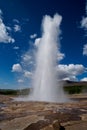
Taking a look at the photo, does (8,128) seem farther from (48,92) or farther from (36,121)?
(48,92)

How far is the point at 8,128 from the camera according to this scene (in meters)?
13.8

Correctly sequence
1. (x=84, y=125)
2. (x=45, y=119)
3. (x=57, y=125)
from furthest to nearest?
(x=45, y=119) < (x=84, y=125) < (x=57, y=125)

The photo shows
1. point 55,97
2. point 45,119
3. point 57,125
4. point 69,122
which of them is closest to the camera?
point 57,125

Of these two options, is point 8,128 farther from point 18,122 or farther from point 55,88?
point 55,88

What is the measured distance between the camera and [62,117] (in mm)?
16156

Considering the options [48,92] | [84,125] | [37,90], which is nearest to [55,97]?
[48,92]

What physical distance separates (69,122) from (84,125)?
124cm

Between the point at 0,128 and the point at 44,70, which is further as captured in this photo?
the point at 44,70

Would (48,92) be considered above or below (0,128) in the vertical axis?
above

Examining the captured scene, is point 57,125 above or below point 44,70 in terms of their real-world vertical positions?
below

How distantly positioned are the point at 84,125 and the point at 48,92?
85.4ft

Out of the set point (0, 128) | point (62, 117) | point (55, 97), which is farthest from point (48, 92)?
point (0, 128)

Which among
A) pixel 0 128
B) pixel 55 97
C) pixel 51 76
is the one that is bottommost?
pixel 0 128

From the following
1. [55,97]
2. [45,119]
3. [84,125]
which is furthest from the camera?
[55,97]
